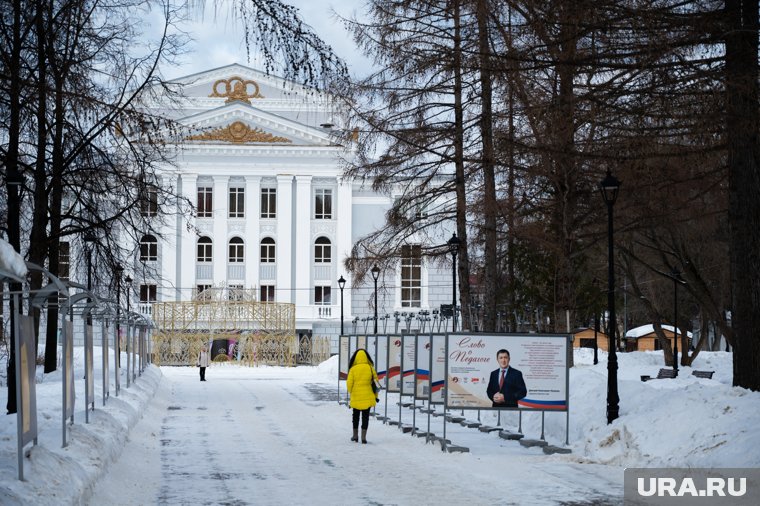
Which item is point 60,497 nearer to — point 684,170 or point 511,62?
point 511,62

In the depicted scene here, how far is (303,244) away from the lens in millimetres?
81500

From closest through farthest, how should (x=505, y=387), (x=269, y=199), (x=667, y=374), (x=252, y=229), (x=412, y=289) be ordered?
1. (x=505, y=387)
2. (x=667, y=374)
3. (x=252, y=229)
4. (x=412, y=289)
5. (x=269, y=199)

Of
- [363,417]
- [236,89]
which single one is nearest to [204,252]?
[236,89]

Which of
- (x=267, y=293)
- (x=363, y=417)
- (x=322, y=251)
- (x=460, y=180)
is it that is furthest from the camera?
(x=322, y=251)

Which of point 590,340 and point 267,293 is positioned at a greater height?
point 267,293

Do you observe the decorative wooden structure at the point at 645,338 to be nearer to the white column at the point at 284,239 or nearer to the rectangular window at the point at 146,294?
the white column at the point at 284,239

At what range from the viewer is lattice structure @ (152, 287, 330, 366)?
235ft

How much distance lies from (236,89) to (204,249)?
12.0 m

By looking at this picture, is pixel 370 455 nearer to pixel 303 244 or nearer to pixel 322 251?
pixel 303 244

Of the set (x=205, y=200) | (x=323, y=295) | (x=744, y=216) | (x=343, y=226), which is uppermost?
(x=205, y=200)

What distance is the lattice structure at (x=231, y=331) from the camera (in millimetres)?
71500

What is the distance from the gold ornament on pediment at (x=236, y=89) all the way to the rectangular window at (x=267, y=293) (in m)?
13.5

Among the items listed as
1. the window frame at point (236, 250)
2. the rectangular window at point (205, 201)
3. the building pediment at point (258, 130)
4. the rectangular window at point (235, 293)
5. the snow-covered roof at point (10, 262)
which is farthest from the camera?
the rectangular window at point (205, 201)

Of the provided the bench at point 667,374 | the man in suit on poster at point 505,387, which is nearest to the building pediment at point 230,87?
the bench at point 667,374
